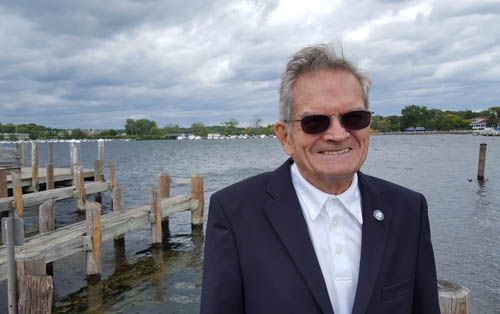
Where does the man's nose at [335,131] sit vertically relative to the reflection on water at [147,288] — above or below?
above

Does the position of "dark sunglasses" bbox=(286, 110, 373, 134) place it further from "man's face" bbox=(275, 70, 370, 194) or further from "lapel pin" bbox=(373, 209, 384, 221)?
"lapel pin" bbox=(373, 209, 384, 221)

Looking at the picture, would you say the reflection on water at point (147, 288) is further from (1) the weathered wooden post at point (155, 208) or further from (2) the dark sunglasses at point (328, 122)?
(2) the dark sunglasses at point (328, 122)

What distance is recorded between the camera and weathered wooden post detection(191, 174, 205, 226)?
48.2ft

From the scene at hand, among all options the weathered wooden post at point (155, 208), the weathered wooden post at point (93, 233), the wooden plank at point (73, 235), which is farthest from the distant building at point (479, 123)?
the weathered wooden post at point (93, 233)

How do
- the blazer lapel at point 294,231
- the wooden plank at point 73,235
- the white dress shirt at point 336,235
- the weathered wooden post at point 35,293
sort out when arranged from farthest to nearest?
the wooden plank at point 73,235, the weathered wooden post at point 35,293, the white dress shirt at point 336,235, the blazer lapel at point 294,231

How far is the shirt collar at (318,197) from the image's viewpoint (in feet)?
6.80

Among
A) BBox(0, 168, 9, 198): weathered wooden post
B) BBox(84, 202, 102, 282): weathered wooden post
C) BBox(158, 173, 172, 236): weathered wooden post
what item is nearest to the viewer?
BBox(84, 202, 102, 282): weathered wooden post

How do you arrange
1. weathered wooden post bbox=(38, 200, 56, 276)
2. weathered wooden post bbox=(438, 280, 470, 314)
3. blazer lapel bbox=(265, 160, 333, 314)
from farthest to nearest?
weathered wooden post bbox=(38, 200, 56, 276), weathered wooden post bbox=(438, 280, 470, 314), blazer lapel bbox=(265, 160, 333, 314)

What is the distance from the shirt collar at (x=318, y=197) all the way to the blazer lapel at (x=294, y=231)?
0.22 ft

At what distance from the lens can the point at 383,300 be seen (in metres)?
1.96

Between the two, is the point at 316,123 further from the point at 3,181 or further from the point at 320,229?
the point at 3,181

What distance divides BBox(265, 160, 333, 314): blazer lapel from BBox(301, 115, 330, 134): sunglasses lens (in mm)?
319

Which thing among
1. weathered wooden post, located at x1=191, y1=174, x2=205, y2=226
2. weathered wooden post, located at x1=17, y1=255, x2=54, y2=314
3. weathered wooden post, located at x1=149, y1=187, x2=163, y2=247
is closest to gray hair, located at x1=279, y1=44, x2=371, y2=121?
weathered wooden post, located at x1=17, y1=255, x2=54, y2=314

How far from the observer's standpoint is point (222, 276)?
1938 mm
